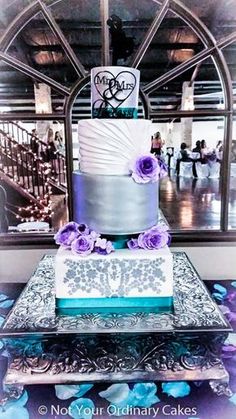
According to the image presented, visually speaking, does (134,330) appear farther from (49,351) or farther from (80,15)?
(80,15)

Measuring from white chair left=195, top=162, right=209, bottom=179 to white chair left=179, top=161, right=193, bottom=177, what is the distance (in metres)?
0.47

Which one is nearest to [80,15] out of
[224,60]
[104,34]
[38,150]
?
[104,34]

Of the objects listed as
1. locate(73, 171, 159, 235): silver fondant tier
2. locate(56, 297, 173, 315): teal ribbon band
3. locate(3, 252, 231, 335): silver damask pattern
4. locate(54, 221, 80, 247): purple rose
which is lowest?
locate(3, 252, 231, 335): silver damask pattern

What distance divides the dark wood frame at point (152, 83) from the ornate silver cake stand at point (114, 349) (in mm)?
1020

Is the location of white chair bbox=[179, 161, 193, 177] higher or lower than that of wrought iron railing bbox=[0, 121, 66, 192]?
lower

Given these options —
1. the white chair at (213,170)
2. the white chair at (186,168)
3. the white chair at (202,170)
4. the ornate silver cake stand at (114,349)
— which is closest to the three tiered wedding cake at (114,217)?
the ornate silver cake stand at (114,349)

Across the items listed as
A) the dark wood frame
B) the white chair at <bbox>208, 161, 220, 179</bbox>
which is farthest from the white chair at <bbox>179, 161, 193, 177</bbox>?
A: the dark wood frame

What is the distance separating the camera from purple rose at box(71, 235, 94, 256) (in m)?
1.52

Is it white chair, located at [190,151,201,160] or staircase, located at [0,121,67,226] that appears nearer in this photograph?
staircase, located at [0,121,67,226]

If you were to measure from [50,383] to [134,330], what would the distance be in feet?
1.25

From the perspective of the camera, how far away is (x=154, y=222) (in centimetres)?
164

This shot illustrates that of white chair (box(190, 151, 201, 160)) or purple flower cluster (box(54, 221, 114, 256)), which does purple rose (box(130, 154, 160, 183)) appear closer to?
purple flower cluster (box(54, 221, 114, 256))

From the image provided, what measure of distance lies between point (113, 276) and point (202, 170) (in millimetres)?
9417

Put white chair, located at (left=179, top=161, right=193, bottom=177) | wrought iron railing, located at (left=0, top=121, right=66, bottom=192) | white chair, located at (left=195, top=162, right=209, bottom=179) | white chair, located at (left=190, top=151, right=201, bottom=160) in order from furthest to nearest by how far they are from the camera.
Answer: white chair, located at (left=179, top=161, right=193, bottom=177), white chair, located at (left=190, top=151, right=201, bottom=160), white chair, located at (left=195, top=162, right=209, bottom=179), wrought iron railing, located at (left=0, top=121, right=66, bottom=192)
